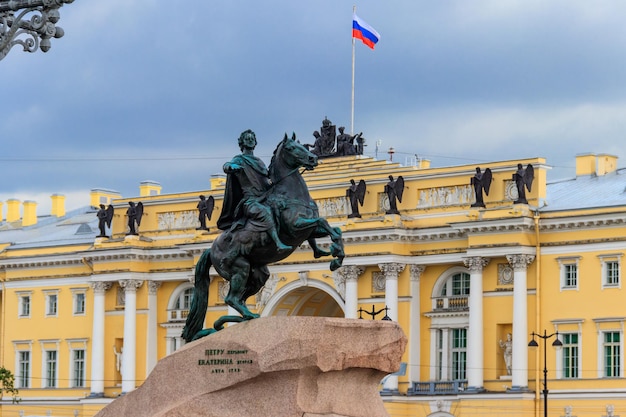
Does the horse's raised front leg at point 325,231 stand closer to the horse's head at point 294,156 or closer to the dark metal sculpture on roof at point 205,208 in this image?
the horse's head at point 294,156

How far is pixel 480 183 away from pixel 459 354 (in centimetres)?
624

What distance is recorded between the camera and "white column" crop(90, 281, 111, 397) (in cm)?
7056

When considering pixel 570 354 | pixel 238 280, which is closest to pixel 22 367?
pixel 570 354

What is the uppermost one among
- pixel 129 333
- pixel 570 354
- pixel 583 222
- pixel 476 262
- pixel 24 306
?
pixel 583 222

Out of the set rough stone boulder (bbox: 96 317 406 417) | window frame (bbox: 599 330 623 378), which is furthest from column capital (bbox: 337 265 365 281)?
rough stone boulder (bbox: 96 317 406 417)

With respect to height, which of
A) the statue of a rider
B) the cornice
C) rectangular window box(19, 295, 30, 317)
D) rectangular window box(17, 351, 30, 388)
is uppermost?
the cornice

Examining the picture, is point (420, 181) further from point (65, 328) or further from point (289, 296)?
point (65, 328)

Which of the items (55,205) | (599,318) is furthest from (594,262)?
(55,205)

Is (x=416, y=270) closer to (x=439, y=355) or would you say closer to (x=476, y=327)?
(x=439, y=355)

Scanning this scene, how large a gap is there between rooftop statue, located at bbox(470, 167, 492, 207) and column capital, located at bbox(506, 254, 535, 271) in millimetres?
2353

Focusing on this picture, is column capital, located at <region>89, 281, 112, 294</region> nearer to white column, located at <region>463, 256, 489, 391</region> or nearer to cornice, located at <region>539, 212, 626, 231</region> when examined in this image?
white column, located at <region>463, 256, 489, 391</region>

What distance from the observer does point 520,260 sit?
194 feet

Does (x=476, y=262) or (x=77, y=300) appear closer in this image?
(x=476, y=262)

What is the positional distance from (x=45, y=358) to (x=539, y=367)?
2418 centimetres
